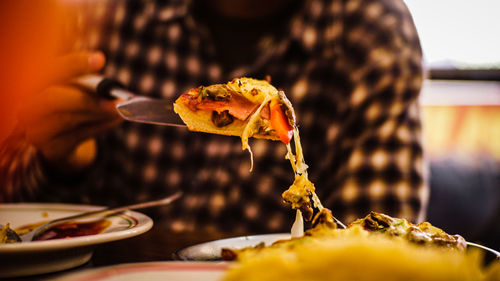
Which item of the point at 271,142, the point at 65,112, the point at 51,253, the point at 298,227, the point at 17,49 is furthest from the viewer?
the point at 271,142

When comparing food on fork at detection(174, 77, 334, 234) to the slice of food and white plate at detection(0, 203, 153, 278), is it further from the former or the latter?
white plate at detection(0, 203, 153, 278)

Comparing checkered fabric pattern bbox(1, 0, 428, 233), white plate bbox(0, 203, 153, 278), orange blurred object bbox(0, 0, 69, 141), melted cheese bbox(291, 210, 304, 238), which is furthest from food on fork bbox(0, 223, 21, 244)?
checkered fabric pattern bbox(1, 0, 428, 233)

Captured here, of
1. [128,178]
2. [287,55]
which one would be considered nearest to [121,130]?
[128,178]

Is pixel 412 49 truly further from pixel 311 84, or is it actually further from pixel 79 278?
pixel 79 278

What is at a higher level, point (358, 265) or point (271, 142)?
point (358, 265)

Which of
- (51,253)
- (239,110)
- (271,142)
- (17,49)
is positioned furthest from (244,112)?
(271,142)

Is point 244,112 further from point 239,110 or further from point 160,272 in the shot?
point 160,272

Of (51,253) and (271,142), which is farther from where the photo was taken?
(271,142)
